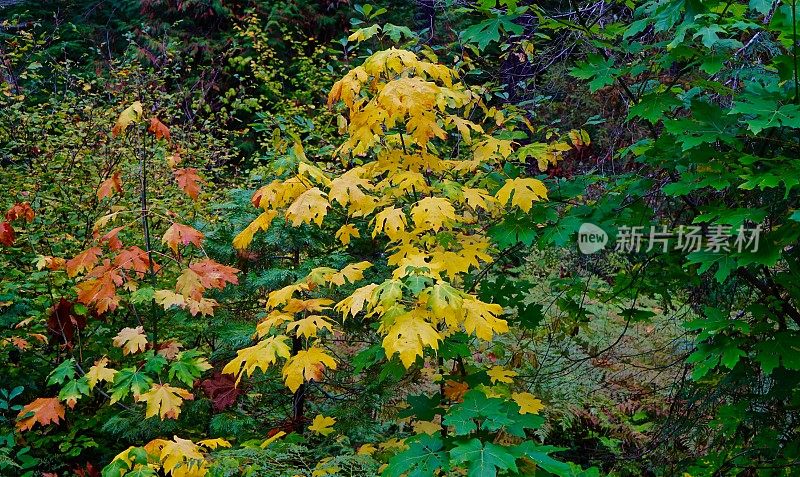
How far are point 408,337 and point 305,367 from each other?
0.56 metres

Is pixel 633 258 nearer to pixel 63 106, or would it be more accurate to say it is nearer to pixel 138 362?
pixel 138 362

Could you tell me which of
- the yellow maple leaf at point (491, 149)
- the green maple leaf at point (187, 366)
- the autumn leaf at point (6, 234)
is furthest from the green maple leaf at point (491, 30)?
the autumn leaf at point (6, 234)

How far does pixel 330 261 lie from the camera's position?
3408mm

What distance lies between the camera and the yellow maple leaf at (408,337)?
2.11m

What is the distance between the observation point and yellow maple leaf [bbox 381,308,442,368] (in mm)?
2105

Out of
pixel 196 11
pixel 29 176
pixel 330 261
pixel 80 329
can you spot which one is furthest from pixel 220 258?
pixel 196 11

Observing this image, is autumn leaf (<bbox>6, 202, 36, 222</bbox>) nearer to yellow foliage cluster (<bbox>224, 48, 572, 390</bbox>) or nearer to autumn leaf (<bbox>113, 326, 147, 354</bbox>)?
autumn leaf (<bbox>113, 326, 147, 354</bbox>)

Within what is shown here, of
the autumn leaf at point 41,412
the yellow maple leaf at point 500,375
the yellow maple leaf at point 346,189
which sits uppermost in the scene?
the yellow maple leaf at point 346,189

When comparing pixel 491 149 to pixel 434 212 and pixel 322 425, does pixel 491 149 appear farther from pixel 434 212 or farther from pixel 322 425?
pixel 322 425

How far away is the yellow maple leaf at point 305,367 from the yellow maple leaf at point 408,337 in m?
0.39

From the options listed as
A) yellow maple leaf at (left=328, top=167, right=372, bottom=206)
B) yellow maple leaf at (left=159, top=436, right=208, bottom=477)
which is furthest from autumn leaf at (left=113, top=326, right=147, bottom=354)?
yellow maple leaf at (left=328, top=167, right=372, bottom=206)

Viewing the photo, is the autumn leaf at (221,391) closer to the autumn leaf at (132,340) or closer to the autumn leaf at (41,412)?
the autumn leaf at (132,340)

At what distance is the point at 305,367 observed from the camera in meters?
2.49

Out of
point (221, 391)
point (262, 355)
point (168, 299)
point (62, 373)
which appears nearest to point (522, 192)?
point (262, 355)
